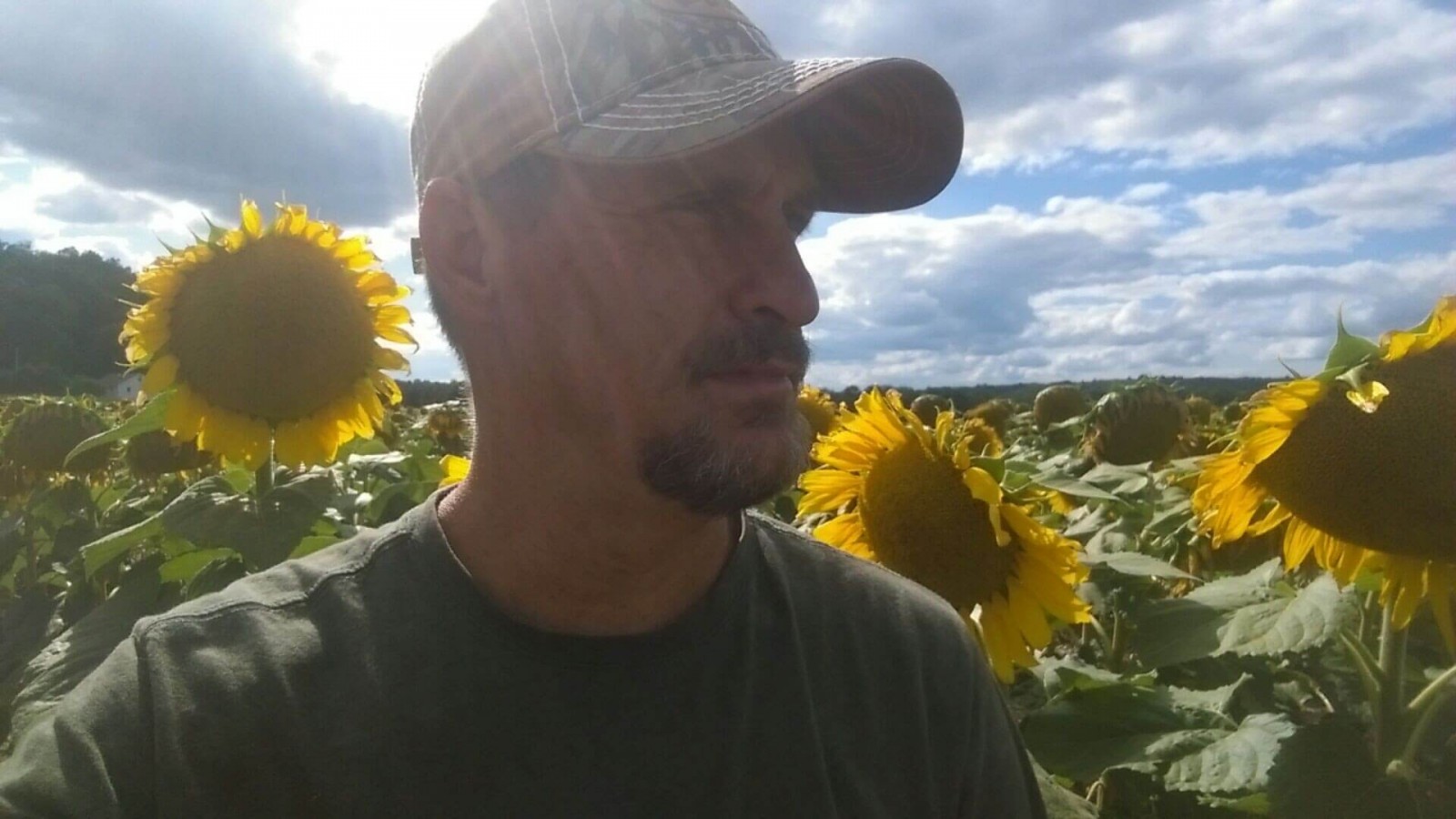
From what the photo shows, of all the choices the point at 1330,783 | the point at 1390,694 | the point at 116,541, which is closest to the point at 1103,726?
the point at 1330,783

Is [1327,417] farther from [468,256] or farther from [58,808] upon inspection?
[58,808]

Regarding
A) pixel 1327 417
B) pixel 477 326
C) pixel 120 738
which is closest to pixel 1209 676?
pixel 1327 417

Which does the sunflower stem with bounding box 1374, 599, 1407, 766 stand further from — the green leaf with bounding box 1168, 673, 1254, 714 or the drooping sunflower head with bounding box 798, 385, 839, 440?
the drooping sunflower head with bounding box 798, 385, 839, 440

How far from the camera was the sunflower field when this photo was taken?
210 cm

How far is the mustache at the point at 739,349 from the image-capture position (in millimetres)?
1682

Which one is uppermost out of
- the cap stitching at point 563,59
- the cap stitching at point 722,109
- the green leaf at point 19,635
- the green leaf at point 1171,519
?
the cap stitching at point 563,59

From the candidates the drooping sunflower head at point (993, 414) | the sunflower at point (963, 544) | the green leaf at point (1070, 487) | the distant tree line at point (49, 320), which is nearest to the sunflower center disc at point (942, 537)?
the sunflower at point (963, 544)

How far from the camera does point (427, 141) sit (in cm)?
201

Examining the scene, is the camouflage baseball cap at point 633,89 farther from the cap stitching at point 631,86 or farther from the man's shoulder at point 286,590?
the man's shoulder at point 286,590

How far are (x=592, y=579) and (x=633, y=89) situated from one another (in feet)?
2.51

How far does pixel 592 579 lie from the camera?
5.88 ft

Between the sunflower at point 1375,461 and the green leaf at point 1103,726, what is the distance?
40cm

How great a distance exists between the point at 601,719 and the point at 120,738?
63 centimetres

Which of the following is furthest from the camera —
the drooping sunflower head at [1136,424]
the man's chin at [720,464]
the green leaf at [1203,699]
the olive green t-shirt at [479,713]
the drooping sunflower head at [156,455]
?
the drooping sunflower head at [1136,424]
